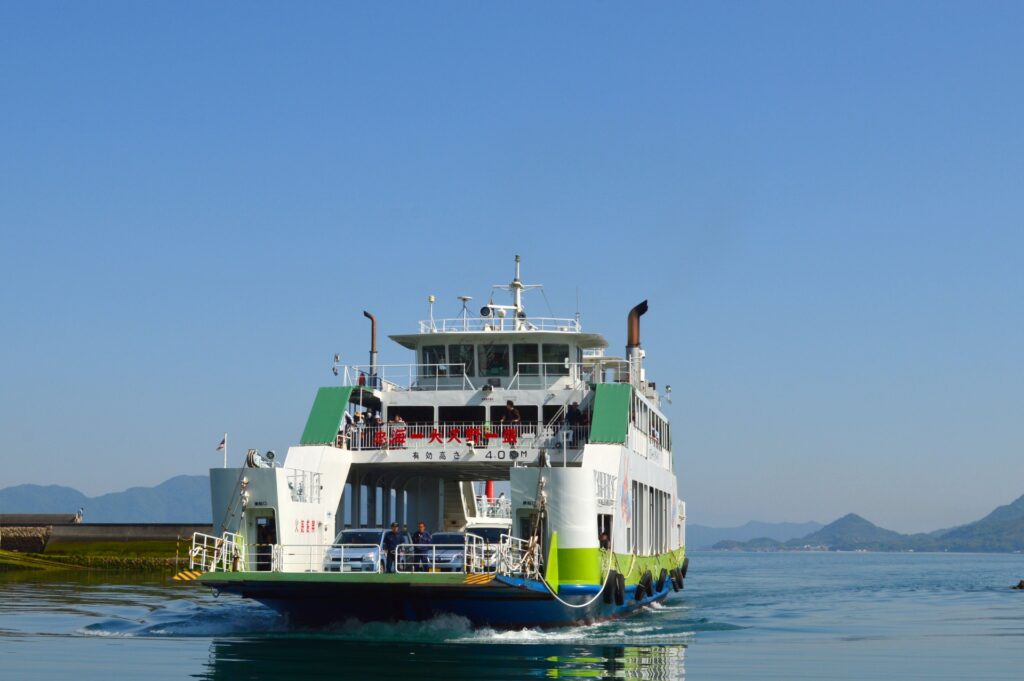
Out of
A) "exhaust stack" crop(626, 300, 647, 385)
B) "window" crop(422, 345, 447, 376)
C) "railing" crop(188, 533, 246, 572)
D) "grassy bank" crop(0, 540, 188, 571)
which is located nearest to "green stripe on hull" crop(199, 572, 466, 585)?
"railing" crop(188, 533, 246, 572)

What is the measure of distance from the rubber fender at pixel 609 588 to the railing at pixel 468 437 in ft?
11.7

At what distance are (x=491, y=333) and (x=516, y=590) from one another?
32.9 ft

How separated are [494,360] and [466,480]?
23.8 ft

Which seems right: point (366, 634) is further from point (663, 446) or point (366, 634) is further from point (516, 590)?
point (663, 446)

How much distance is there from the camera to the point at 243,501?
26.2m

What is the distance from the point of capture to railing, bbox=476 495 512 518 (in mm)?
44281

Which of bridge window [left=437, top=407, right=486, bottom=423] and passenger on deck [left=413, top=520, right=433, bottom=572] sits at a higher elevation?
bridge window [left=437, top=407, right=486, bottom=423]

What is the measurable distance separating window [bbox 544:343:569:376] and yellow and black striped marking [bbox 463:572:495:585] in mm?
10539

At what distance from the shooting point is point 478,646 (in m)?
24.2

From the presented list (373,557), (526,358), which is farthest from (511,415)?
(373,557)

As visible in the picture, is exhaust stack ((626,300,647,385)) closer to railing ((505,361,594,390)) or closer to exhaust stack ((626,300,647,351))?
exhaust stack ((626,300,647,351))

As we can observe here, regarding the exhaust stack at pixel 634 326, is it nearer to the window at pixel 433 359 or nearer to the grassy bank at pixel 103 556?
the window at pixel 433 359

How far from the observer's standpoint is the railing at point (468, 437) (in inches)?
1196

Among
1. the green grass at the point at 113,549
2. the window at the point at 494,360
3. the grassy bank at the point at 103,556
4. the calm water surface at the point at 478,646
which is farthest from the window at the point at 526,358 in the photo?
the green grass at the point at 113,549
